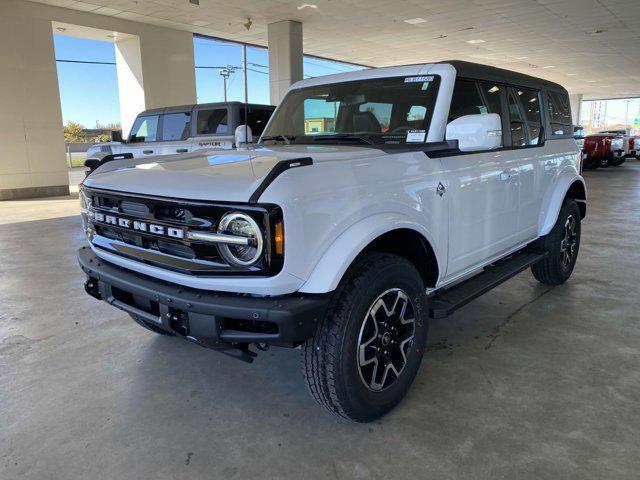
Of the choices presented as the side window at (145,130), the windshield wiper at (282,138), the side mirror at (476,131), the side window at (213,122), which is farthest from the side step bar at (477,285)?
the side window at (145,130)

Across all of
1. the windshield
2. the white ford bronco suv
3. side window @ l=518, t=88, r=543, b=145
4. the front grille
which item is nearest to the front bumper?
the white ford bronco suv

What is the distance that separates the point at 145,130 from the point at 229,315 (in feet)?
26.1

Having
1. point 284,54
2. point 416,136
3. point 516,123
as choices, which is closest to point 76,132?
point 284,54

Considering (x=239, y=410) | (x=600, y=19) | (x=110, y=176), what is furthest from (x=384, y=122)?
(x=600, y=19)

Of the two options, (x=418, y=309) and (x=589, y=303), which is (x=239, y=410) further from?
(x=589, y=303)

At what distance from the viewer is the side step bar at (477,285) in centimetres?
261

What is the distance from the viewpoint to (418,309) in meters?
2.46

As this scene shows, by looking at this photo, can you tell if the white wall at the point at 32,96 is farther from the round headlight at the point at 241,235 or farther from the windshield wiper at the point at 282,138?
the round headlight at the point at 241,235

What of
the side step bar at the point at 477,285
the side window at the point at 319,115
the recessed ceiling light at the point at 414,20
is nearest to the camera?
the side step bar at the point at 477,285

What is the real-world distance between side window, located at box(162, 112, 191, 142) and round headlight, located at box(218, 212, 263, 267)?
6660 mm

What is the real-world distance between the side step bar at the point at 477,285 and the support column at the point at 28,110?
12.5 meters

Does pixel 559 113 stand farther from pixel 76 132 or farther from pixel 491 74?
pixel 76 132

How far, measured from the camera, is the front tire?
203 centimetres

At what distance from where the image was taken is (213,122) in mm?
7750
